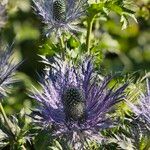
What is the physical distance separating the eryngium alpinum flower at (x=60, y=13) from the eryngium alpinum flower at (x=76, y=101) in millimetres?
227

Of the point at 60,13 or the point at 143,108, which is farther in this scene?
the point at 60,13

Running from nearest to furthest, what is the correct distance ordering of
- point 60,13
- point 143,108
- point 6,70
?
point 143,108, point 6,70, point 60,13

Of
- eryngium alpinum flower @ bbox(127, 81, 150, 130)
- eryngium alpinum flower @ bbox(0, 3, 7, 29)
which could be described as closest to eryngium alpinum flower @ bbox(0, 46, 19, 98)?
eryngium alpinum flower @ bbox(0, 3, 7, 29)

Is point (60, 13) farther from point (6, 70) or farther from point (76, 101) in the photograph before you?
point (76, 101)

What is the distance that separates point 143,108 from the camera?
4.93 ft

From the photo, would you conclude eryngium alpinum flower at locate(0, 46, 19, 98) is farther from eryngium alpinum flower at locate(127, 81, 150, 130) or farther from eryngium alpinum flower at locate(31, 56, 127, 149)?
eryngium alpinum flower at locate(127, 81, 150, 130)

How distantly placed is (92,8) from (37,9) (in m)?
0.16

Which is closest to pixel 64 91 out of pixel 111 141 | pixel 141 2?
pixel 111 141

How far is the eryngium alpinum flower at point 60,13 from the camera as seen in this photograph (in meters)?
1.81

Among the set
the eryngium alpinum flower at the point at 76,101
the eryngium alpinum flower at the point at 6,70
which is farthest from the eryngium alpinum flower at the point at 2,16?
the eryngium alpinum flower at the point at 76,101

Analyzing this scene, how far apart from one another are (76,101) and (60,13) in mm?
409

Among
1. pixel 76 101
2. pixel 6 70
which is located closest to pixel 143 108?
pixel 76 101

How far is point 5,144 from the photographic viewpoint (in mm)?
1759

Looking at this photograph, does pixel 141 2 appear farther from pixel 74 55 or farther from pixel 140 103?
pixel 140 103
